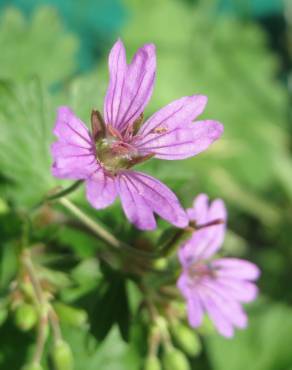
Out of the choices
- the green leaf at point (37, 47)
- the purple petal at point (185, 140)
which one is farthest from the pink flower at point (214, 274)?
the green leaf at point (37, 47)

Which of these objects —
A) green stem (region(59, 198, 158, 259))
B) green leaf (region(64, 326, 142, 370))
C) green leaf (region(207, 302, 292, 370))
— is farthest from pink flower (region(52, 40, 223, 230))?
green leaf (region(207, 302, 292, 370))

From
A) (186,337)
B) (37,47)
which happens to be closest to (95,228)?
(186,337)

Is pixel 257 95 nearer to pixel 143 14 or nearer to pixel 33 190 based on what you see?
pixel 143 14

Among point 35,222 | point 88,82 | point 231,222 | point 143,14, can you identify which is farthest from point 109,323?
point 143,14

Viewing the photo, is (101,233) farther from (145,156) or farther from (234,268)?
(234,268)

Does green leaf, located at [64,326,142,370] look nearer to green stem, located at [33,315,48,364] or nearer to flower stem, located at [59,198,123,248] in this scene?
green stem, located at [33,315,48,364]

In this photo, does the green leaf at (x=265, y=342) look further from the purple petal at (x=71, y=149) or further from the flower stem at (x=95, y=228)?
the purple petal at (x=71, y=149)
